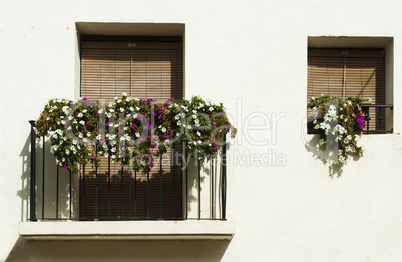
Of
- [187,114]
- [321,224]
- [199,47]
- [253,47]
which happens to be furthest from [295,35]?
[321,224]

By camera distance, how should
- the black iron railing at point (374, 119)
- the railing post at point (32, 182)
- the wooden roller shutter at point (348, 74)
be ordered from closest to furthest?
the railing post at point (32, 182) → the black iron railing at point (374, 119) → the wooden roller shutter at point (348, 74)

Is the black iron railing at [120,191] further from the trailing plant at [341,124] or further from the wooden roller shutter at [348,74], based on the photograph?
the wooden roller shutter at [348,74]

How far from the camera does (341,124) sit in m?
6.80

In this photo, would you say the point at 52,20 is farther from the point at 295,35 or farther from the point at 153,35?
the point at 295,35

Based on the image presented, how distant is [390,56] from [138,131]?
328cm

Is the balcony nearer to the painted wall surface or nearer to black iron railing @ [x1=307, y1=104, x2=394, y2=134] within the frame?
the painted wall surface

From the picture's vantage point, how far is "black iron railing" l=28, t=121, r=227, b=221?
258 inches

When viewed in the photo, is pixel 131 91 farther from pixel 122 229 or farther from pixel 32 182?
pixel 122 229

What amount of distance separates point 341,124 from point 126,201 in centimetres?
269

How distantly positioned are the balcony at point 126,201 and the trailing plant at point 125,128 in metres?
0.27

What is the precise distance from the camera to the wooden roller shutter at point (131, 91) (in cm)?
708

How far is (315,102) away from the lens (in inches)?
273

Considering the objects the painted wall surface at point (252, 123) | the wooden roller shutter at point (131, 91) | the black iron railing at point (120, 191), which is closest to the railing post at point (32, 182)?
the black iron railing at point (120, 191)

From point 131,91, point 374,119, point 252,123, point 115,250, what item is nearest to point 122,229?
point 115,250
